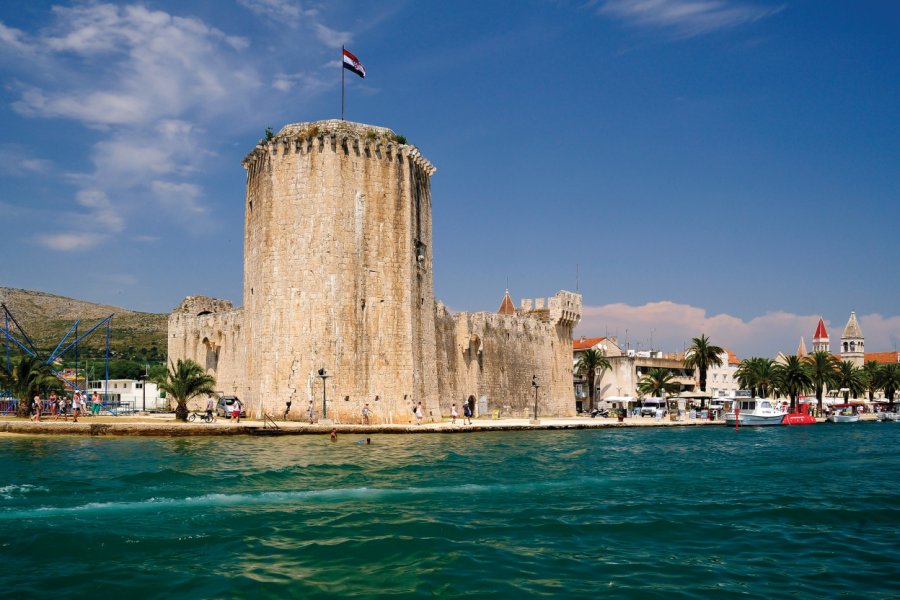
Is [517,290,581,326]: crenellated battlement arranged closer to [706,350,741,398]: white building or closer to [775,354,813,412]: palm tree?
[775,354,813,412]: palm tree

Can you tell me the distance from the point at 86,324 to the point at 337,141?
298ft

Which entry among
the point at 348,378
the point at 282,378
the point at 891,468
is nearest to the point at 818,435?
the point at 891,468

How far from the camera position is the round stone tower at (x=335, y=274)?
28.4 metres

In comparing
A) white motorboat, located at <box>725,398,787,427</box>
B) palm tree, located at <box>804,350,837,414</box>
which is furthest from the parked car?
palm tree, located at <box>804,350,837,414</box>

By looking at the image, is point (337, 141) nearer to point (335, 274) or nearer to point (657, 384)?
point (335, 274)

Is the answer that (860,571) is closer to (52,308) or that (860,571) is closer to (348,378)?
(348,378)

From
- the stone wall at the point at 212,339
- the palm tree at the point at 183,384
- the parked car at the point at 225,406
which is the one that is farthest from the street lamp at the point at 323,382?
the stone wall at the point at 212,339

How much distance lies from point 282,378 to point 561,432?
11.9 meters

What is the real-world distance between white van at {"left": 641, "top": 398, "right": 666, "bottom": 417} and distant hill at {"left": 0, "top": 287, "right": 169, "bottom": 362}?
57.2 meters

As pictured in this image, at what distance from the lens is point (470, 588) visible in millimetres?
8047

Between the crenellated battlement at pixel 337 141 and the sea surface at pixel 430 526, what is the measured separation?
42.8ft

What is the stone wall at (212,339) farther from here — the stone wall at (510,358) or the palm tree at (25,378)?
the stone wall at (510,358)

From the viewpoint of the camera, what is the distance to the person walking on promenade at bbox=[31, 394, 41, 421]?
25547 millimetres

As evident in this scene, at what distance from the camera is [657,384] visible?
2180 inches
